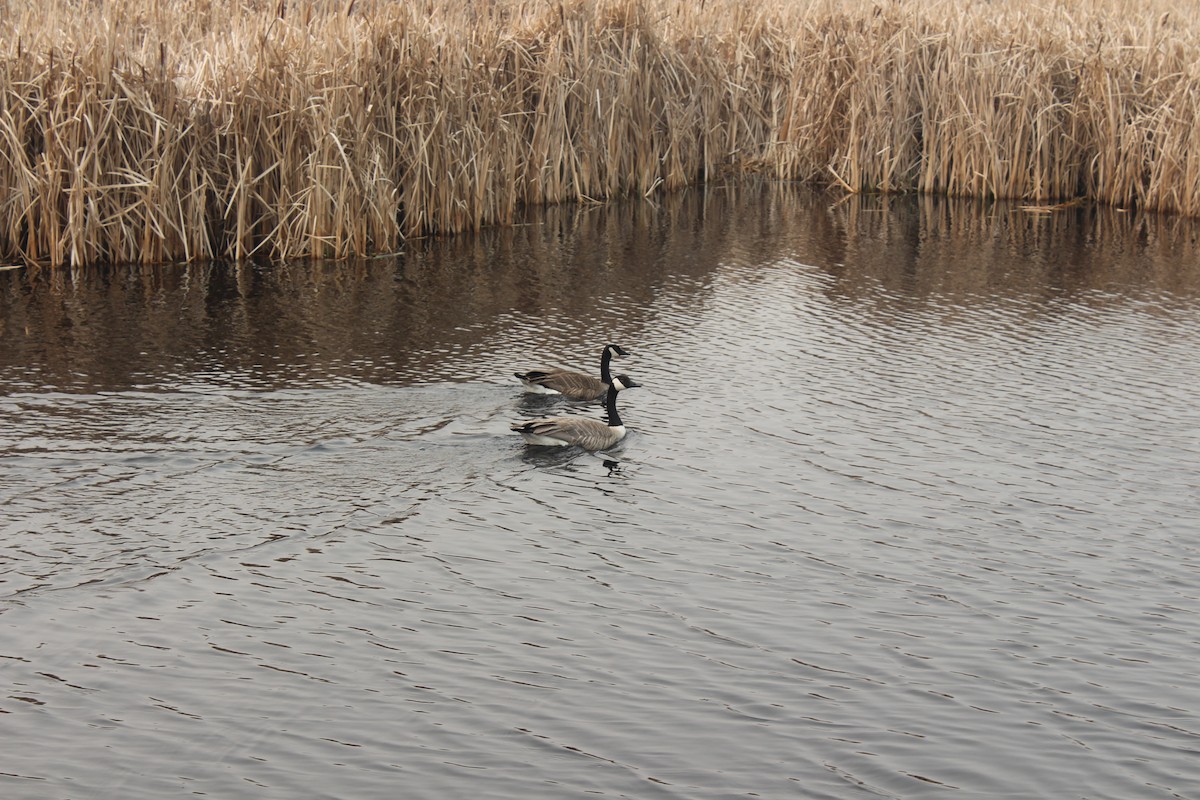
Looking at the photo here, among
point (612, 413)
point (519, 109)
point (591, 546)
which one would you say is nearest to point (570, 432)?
point (612, 413)

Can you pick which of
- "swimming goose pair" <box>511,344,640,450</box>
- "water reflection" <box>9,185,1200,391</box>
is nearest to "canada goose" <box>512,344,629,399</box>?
"swimming goose pair" <box>511,344,640,450</box>

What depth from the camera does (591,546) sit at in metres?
9.10

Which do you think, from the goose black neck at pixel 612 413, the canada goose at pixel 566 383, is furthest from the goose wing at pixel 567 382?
the goose black neck at pixel 612 413

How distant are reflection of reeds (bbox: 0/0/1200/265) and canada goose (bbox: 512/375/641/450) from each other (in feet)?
23.7

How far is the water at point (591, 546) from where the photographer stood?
6.58 meters

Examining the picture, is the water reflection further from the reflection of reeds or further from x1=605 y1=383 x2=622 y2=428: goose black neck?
x1=605 y1=383 x2=622 y2=428: goose black neck

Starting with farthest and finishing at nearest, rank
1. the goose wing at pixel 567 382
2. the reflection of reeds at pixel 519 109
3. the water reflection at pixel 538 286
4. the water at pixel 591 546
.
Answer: the reflection of reeds at pixel 519 109
the water reflection at pixel 538 286
the goose wing at pixel 567 382
the water at pixel 591 546

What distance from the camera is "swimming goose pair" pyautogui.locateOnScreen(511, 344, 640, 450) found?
11.2m

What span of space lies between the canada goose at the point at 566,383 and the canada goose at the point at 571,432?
839 millimetres

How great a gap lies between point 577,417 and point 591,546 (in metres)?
2.52

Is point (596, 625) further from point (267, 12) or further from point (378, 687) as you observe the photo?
point (267, 12)

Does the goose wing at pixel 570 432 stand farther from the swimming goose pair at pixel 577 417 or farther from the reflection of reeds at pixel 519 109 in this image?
the reflection of reeds at pixel 519 109

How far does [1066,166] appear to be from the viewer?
23.0 metres

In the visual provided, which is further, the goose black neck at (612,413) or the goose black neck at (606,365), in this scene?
the goose black neck at (606,365)
